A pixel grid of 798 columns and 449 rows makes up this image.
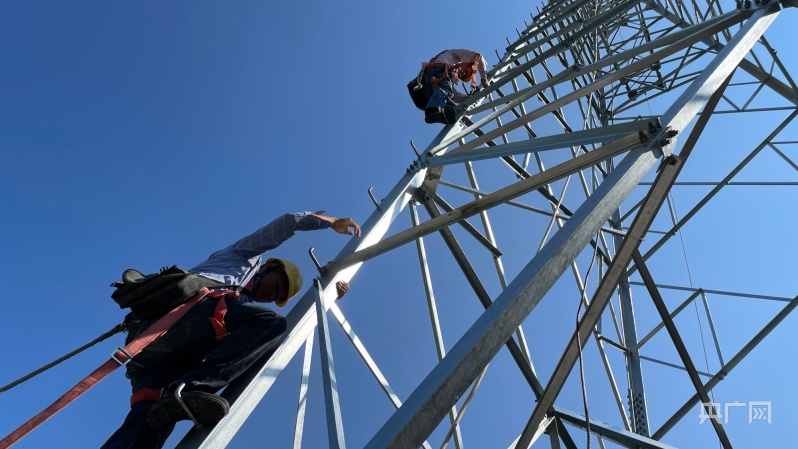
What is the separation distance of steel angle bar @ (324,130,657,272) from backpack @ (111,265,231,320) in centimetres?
111

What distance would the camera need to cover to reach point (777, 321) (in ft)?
17.2

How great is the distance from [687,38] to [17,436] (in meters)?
5.35

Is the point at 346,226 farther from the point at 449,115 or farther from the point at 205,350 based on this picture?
the point at 449,115

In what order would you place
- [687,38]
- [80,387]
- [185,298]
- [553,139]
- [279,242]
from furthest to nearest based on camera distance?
[687,38]
[279,242]
[553,139]
[185,298]
[80,387]

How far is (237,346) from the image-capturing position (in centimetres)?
317

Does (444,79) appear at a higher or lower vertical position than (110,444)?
higher

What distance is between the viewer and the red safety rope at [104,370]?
2627 mm

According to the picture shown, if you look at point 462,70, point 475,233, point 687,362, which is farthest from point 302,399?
point 462,70

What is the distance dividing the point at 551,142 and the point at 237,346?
2.35 metres

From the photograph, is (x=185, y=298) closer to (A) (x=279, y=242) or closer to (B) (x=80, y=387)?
(B) (x=80, y=387)

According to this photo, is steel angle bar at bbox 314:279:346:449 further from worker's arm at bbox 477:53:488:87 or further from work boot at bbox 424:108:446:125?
worker's arm at bbox 477:53:488:87

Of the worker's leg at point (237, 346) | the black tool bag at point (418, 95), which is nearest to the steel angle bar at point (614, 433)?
the worker's leg at point (237, 346)

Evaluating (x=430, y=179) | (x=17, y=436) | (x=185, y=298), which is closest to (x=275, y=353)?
(x=185, y=298)

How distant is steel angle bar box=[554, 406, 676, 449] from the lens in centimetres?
436
